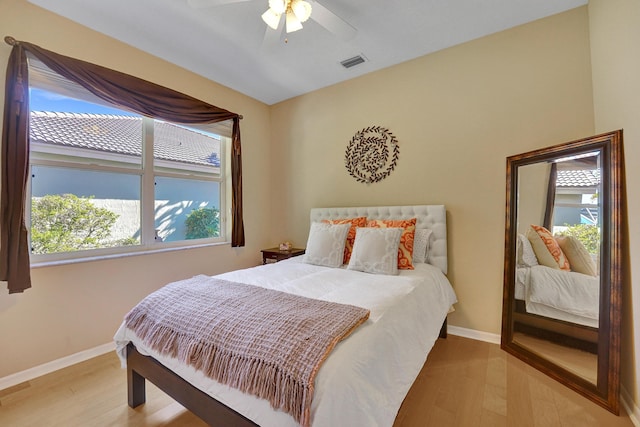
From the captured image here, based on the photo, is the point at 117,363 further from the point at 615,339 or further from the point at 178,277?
the point at 615,339

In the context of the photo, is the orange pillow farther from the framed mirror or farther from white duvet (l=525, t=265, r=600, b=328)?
white duvet (l=525, t=265, r=600, b=328)

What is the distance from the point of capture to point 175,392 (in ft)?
4.53

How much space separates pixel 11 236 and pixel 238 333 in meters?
1.89

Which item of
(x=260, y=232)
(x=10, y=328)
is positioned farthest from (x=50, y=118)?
(x=260, y=232)

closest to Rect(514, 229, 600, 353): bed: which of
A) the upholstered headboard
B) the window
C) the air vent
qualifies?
the upholstered headboard

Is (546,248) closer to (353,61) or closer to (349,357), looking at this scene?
(349,357)

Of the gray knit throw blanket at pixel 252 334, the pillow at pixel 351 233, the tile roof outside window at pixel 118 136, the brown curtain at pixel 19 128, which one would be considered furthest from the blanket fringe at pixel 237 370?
the tile roof outside window at pixel 118 136

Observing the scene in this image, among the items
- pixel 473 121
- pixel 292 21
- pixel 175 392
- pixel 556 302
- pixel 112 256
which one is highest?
pixel 292 21

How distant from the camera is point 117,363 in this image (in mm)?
2146

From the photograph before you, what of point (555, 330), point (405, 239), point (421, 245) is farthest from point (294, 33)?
point (555, 330)

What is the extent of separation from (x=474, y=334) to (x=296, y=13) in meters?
3.03

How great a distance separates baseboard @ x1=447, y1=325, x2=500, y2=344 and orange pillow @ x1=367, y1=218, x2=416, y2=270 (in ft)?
2.86

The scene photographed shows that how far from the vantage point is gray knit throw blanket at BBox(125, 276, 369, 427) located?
3.23 ft

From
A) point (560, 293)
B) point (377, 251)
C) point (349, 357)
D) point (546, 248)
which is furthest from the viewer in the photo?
point (377, 251)
